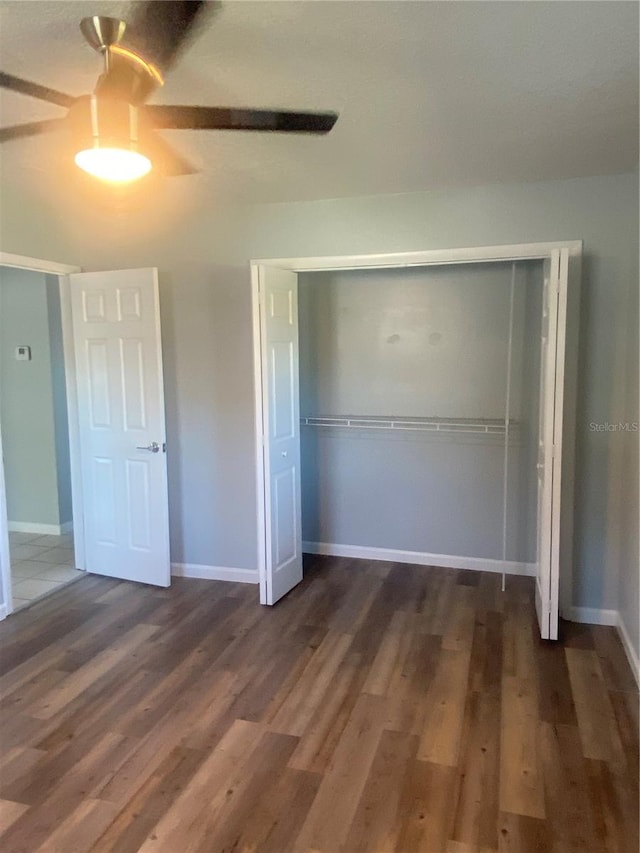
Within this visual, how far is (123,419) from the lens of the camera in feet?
13.5

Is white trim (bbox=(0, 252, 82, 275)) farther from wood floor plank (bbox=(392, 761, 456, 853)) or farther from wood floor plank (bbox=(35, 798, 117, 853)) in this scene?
wood floor plank (bbox=(392, 761, 456, 853))

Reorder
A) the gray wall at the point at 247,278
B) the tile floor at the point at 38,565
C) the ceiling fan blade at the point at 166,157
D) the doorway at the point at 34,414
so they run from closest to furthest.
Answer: the ceiling fan blade at the point at 166,157 → the gray wall at the point at 247,278 → the tile floor at the point at 38,565 → the doorway at the point at 34,414

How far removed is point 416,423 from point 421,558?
1025mm

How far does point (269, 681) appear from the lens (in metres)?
3.01

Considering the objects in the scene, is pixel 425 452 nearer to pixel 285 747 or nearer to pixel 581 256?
pixel 581 256

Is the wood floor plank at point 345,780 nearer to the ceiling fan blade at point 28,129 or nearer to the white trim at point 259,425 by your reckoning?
the white trim at point 259,425

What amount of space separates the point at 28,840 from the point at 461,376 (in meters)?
3.46

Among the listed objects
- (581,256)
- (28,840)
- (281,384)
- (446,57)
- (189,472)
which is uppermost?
(446,57)

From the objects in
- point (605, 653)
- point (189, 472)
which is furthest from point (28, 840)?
point (605, 653)

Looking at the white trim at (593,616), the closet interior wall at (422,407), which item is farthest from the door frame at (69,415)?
the white trim at (593,616)

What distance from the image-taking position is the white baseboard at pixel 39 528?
5316mm

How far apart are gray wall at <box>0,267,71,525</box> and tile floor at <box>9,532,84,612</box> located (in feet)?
0.80

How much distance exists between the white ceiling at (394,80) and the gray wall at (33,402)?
2012 mm

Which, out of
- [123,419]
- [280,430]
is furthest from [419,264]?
[123,419]
